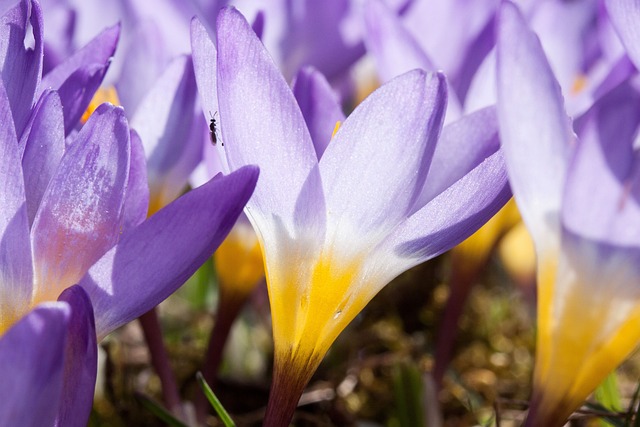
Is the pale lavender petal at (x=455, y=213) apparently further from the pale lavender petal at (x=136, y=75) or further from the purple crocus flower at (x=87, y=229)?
the pale lavender petal at (x=136, y=75)

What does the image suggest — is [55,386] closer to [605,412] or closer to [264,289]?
[605,412]

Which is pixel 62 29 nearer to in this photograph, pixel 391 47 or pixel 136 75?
pixel 136 75

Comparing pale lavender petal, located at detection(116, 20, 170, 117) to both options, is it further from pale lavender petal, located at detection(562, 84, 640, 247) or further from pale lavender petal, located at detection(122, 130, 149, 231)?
pale lavender petal, located at detection(562, 84, 640, 247)

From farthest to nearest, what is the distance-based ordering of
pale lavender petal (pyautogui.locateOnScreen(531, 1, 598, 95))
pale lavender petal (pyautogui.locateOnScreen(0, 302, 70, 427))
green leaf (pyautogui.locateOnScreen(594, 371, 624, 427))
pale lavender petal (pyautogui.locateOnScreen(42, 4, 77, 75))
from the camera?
1. pale lavender petal (pyautogui.locateOnScreen(531, 1, 598, 95))
2. pale lavender petal (pyautogui.locateOnScreen(42, 4, 77, 75))
3. green leaf (pyautogui.locateOnScreen(594, 371, 624, 427))
4. pale lavender petal (pyautogui.locateOnScreen(0, 302, 70, 427))

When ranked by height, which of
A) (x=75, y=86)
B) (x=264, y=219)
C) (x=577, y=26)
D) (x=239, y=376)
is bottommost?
(x=239, y=376)

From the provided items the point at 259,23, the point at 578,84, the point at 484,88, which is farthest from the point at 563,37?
the point at 259,23

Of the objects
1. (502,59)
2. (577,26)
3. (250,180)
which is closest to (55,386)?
(250,180)

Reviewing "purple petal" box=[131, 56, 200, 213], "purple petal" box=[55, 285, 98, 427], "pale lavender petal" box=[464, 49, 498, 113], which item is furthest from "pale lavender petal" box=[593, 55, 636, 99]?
"purple petal" box=[55, 285, 98, 427]
